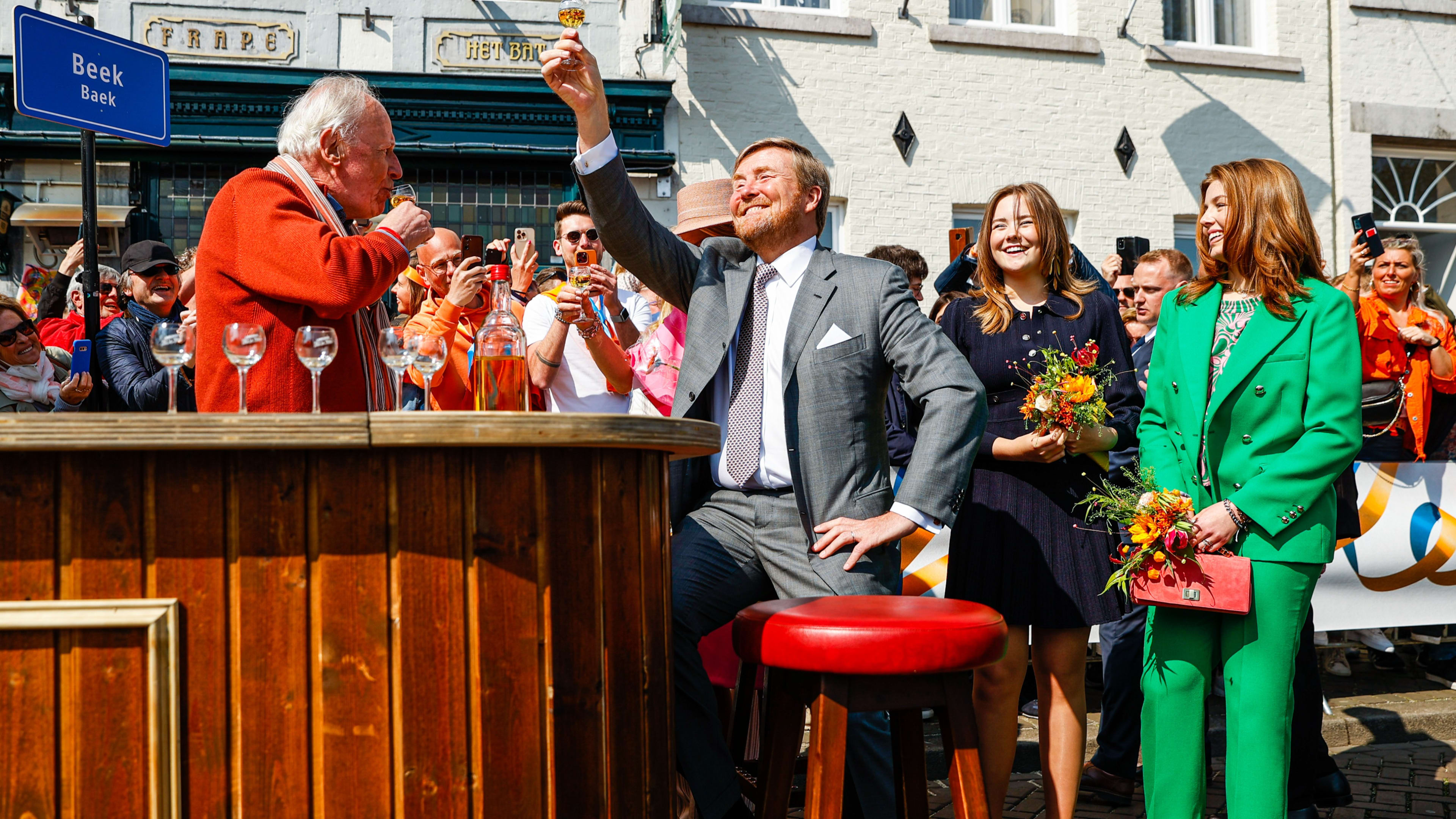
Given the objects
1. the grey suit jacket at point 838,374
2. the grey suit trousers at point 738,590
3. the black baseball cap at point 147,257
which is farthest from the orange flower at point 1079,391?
the black baseball cap at point 147,257

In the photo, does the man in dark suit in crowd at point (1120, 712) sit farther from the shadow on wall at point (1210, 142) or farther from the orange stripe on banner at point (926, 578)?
the shadow on wall at point (1210, 142)

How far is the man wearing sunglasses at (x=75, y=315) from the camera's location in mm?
6629

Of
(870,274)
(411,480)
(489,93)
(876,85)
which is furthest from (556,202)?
(411,480)

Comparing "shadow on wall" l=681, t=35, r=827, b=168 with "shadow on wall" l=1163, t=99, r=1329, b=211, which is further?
"shadow on wall" l=1163, t=99, r=1329, b=211

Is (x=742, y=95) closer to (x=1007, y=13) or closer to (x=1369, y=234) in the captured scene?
(x=1007, y=13)

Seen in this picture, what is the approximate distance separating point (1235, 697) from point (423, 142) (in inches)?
323

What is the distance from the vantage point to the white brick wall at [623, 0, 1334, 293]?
33.4 ft

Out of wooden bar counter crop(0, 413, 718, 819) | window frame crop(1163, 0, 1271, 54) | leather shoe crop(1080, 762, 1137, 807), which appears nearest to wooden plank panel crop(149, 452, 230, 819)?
wooden bar counter crop(0, 413, 718, 819)

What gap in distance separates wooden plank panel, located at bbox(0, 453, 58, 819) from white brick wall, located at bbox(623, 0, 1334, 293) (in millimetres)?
8320

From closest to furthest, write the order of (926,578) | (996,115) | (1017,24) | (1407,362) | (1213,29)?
(926,578) → (1407,362) → (996,115) → (1017,24) → (1213,29)

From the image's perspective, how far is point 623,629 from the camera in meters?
2.38

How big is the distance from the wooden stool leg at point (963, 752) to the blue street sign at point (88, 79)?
12.9ft

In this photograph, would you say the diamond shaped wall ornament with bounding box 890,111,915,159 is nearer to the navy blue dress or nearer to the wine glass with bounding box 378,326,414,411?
the navy blue dress

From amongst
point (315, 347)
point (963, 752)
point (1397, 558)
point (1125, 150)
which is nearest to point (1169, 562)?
point (963, 752)
